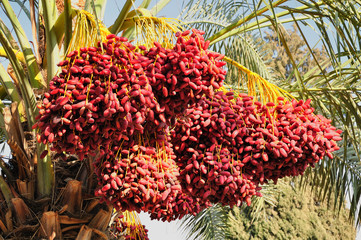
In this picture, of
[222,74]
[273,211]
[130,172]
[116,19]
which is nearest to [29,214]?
[130,172]

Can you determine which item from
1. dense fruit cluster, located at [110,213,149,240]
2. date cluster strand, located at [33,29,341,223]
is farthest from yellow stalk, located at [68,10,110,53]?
dense fruit cluster, located at [110,213,149,240]

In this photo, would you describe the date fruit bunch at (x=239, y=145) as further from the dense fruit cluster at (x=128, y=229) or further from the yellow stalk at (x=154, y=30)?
the dense fruit cluster at (x=128, y=229)

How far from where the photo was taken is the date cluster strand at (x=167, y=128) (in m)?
1.44

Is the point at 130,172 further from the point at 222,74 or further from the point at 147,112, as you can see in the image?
the point at 222,74

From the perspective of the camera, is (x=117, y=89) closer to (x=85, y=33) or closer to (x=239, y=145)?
(x=85, y=33)

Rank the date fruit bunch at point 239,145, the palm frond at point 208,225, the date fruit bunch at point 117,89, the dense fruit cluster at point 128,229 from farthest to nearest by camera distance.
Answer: the palm frond at point 208,225 → the dense fruit cluster at point 128,229 → the date fruit bunch at point 239,145 → the date fruit bunch at point 117,89

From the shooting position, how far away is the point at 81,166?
2396mm

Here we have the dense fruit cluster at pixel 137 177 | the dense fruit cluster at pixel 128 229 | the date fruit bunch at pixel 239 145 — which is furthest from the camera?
the dense fruit cluster at pixel 128 229

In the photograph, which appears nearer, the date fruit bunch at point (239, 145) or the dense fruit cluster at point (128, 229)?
the date fruit bunch at point (239, 145)

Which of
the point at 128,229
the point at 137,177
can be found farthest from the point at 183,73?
the point at 128,229

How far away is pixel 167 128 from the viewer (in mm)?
1742

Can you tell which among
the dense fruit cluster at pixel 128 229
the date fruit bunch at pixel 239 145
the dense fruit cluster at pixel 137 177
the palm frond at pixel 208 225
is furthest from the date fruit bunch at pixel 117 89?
the palm frond at pixel 208 225

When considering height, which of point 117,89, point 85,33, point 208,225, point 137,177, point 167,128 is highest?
point 85,33

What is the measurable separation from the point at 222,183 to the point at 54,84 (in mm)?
749
